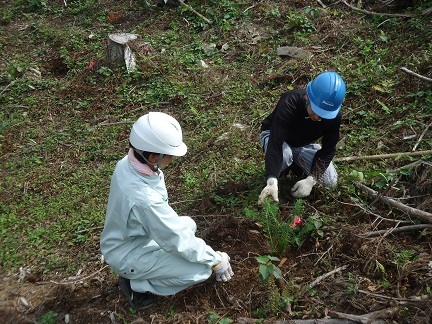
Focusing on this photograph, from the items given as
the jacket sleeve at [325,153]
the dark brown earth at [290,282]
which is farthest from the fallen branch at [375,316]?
the jacket sleeve at [325,153]

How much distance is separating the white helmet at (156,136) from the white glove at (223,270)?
0.83 meters

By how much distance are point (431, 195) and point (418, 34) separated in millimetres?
2998

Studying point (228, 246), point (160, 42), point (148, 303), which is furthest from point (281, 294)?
point (160, 42)

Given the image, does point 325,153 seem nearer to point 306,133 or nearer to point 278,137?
point 306,133

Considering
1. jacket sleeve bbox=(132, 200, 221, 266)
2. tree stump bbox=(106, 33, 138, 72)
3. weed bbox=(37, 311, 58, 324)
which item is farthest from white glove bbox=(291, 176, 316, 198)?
tree stump bbox=(106, 33, 138, 72)

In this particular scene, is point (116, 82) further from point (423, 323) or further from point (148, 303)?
point (423, 323)

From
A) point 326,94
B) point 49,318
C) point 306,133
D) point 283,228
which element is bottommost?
point 49,318

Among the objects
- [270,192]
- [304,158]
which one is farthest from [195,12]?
[270,192]

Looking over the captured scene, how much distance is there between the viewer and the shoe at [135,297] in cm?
307

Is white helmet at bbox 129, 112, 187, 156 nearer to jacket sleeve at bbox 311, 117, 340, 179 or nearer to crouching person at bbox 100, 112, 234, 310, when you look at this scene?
crouching person at bbox 100, 112, 234, 310

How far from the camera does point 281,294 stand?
294 cm

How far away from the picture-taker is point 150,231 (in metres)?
2.68

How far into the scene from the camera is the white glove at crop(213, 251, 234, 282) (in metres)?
2.95

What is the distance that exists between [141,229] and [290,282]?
1.04 m
